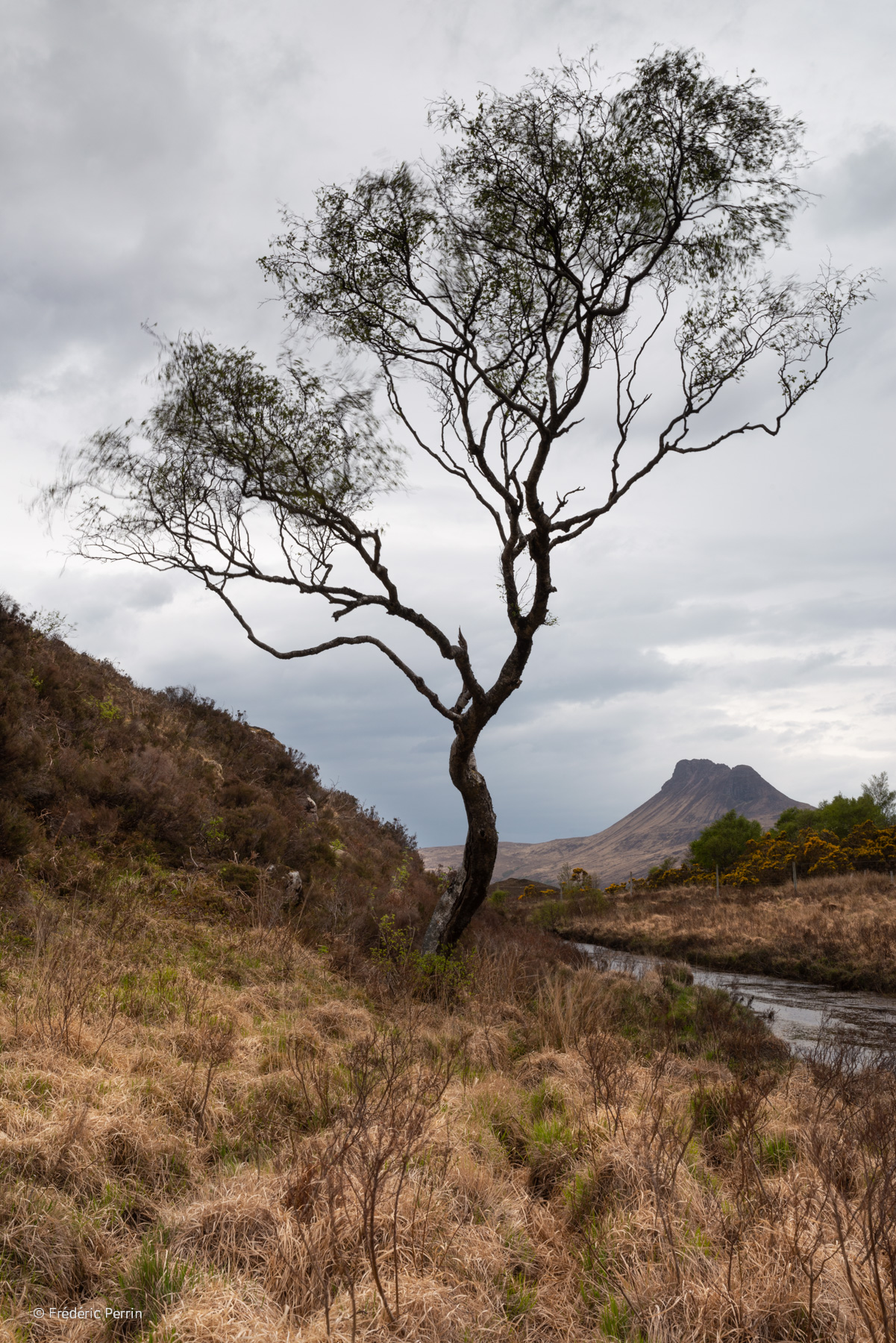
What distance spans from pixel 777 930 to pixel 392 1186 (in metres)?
24.2

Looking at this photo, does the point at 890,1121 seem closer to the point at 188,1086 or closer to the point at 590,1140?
the point at 590,1140

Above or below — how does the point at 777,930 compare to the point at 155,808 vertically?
below

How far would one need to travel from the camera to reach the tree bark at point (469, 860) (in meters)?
11.5

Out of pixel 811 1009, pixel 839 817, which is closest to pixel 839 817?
pixel 839 817

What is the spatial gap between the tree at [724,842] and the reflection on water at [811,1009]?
1207 inches

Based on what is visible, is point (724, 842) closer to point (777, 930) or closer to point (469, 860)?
point (777, 930)

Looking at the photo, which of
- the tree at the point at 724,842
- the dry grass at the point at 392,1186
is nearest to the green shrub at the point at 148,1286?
the dry grass at the point at 392,1186

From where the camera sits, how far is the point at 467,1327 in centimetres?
284

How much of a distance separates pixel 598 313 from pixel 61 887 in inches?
460

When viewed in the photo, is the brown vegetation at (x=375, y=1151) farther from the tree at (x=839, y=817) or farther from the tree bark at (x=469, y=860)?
the tree at (x=839, y=817)

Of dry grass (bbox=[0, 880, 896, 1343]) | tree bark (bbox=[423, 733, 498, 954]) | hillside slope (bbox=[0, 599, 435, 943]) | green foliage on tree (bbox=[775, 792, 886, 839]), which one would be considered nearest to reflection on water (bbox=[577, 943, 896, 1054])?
tree bark (bbox=[423, 733, 498, 954])

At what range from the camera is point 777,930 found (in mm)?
24172

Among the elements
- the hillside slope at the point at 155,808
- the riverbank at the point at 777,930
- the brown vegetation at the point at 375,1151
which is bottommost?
the riverbank at the point at 777,930

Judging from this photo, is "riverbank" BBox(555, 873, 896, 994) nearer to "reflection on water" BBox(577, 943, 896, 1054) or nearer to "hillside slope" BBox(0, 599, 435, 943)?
"reflection on water" BBox(577, 943, 896, 1054)
